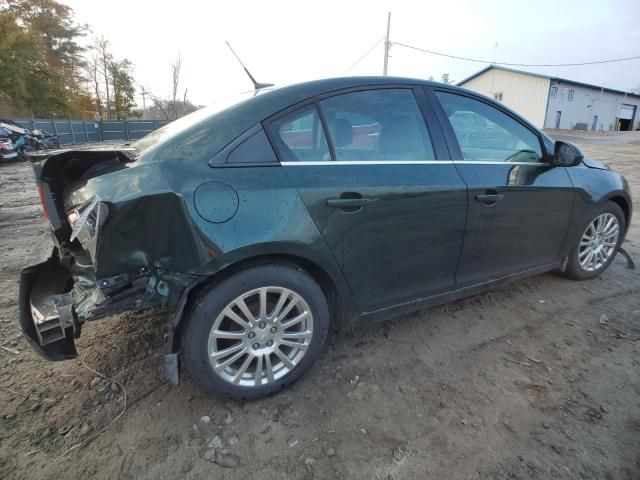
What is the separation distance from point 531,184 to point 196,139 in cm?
234

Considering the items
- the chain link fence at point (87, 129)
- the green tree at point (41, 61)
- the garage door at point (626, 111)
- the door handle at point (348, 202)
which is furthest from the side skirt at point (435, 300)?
the garage door at point (626, 111)

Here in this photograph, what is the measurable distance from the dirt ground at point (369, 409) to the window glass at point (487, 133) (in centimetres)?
125

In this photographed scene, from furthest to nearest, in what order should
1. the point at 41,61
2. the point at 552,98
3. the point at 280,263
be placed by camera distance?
1. the point at 552,98
2. the point at 41,61
3. the point at 280,263

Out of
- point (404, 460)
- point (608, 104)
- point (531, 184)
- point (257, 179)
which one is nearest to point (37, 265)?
point (257, 179)

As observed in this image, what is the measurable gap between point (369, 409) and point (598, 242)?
2.89 m

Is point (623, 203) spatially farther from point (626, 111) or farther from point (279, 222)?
point (626, 111)

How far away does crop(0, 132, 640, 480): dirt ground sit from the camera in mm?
1791

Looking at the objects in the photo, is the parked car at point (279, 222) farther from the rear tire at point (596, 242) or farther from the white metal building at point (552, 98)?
the white metal building at point (552, 98)

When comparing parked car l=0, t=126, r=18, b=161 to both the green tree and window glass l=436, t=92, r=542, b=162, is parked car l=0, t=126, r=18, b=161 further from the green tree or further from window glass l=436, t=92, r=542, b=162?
the green tree

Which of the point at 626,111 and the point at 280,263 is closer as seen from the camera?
the point at 280,263

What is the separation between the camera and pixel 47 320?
76.6 inches

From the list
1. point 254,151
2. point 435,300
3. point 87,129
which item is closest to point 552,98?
point 87,129

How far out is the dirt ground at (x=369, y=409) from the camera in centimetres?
179

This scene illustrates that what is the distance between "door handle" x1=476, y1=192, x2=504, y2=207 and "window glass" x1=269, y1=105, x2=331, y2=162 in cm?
111
